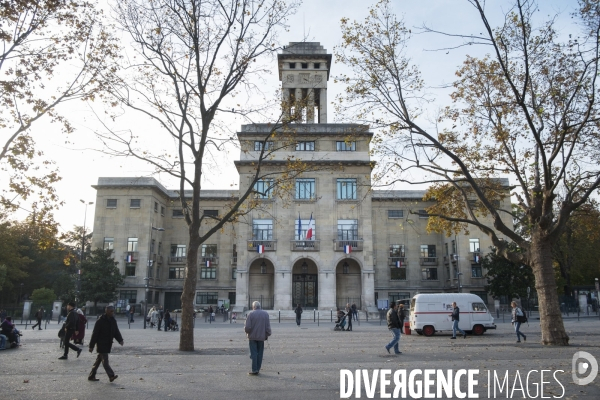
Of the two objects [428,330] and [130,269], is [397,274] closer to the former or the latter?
[130,269]

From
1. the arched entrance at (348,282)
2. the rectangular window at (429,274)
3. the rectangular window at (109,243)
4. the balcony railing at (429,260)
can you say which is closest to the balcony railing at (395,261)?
the balcony railing at (429,260)

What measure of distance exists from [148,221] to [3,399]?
5099cm

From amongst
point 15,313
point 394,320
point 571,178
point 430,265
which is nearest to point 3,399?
point 394,320

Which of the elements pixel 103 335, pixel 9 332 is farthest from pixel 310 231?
pixel 103 335

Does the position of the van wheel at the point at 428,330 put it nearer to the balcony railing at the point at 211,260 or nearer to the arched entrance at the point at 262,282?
the arched entrance at the point at 262,282

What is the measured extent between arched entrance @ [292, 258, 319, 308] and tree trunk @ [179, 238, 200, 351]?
33271mm

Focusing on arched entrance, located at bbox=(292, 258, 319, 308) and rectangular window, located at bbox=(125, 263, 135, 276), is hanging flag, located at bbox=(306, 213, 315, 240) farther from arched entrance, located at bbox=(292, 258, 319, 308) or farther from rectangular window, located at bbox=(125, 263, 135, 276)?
rectangular window, located at bbox=(125, 263, 135, 276)

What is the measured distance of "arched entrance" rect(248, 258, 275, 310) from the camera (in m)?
49.8

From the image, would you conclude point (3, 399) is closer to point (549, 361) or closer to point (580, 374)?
point (580, 374)

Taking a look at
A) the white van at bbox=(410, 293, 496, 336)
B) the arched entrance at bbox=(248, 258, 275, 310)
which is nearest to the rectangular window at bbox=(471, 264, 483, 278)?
the arched entrance at bbox=(248, 258, 275, 310)

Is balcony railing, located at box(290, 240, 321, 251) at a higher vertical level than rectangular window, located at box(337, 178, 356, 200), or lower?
lower

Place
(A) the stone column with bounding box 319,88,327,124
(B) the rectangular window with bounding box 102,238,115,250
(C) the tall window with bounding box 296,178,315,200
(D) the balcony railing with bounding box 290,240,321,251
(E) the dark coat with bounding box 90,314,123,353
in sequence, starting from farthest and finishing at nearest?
(B) the rectangular window with bounding box 102,238,115,250
(A) the stone column with bounding box 319,88,327,124
(C) the tall window with bounding box 296,178,315,200
(D) the balcony railing with bounding box 290,240,321,251
(E) the dark coat with bounding box 90,314,123,353

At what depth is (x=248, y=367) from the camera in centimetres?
1262

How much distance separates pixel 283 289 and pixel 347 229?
8.96 meters
